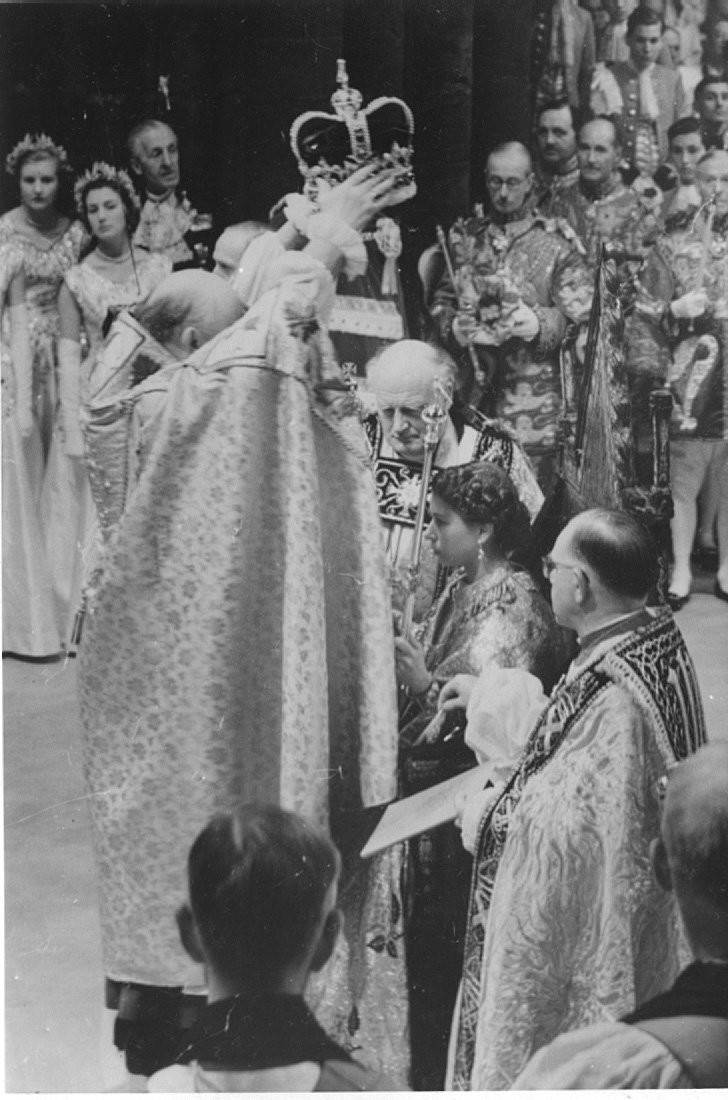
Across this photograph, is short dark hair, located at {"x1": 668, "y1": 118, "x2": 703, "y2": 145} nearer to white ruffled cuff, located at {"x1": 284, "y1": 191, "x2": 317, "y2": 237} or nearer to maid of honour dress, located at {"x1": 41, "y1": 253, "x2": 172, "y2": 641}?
white ruffled cuff, located at {"x1": 284, "y1": 191, "x2": 317, "y2": 237}

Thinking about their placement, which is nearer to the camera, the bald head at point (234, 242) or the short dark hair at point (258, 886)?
the short dark hair at point (258, 886)

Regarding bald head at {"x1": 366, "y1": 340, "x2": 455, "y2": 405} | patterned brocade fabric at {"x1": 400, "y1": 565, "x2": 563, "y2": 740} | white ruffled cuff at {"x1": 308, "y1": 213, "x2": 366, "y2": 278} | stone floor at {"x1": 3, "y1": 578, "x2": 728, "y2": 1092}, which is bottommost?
stone floor at {"x1": 3, "y1": 578, "x2": 728, "y2": 1092}

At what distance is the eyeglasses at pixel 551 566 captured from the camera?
321 centimetres

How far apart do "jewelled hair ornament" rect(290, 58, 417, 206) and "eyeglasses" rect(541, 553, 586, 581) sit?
892 millimetres

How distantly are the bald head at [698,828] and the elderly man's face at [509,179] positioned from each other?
1.33 metres

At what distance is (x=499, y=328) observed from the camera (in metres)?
3.29

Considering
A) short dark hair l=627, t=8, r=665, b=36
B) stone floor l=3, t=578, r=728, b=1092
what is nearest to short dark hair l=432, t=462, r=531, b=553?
stone floor l=3, t=578, r=728, b=1092

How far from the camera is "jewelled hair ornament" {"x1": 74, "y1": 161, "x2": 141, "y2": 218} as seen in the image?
127 inches

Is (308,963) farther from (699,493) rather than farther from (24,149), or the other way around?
(24,149)

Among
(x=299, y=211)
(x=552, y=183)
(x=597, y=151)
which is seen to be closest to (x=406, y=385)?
(x=299, y=211)

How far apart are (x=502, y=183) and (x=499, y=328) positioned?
328mm

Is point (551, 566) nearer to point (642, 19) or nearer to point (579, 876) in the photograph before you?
point (579, 876)

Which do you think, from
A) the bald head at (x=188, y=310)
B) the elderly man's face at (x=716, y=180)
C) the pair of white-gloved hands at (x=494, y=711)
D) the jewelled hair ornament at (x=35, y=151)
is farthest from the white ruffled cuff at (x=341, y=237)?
the pair of white-gloved hands at (x=494, y=711)

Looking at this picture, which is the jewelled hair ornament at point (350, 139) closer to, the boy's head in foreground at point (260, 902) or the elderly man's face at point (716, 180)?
the elderly man's face at point (716, 180)
